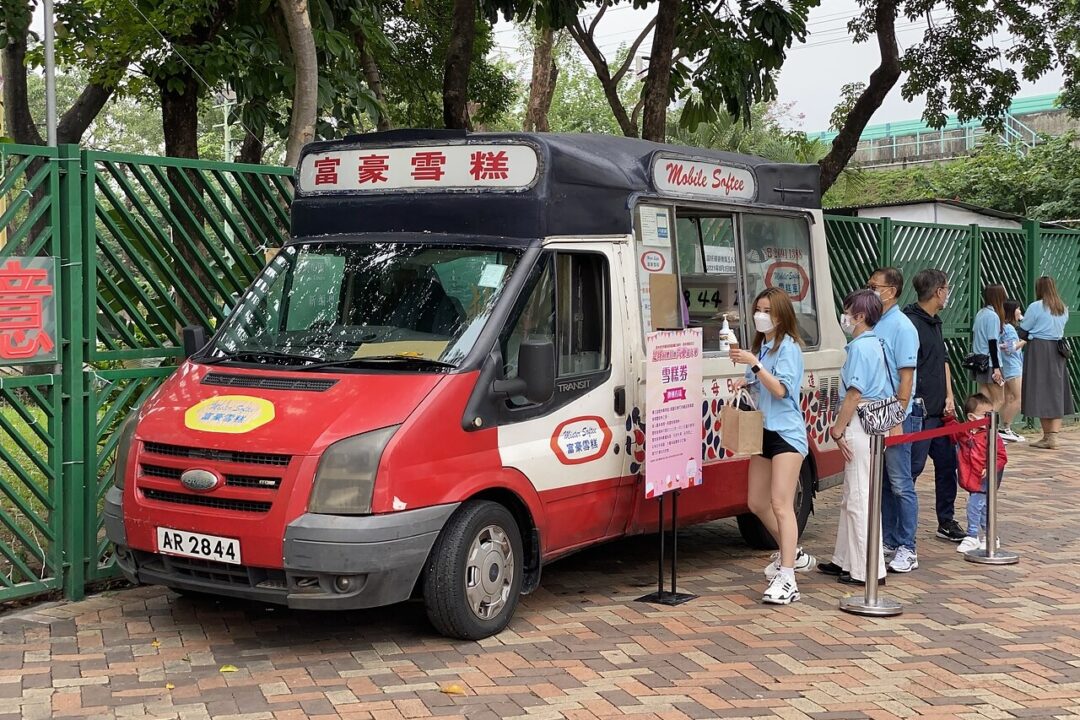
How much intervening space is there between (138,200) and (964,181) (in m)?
30.2

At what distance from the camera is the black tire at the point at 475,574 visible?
5.79 metres

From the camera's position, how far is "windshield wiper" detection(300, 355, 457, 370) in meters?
5.91

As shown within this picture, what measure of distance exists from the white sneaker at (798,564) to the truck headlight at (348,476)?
274cm

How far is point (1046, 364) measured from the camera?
44.5 ft

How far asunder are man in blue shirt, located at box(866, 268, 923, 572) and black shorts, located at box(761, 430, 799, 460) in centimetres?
80

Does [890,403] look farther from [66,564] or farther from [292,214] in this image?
[66,564]

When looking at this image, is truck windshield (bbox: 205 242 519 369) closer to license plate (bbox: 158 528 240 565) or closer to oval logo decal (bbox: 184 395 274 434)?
oval logo decal (bbox: 184 395 274 434)

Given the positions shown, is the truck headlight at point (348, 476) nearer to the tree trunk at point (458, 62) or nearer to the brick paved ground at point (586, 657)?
the brick paved ground at point (586, 657)

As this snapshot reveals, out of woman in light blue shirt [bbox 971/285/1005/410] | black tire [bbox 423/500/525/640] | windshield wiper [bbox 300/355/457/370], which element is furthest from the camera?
woman in light blue shirt [bbox 971/285/1005/410]

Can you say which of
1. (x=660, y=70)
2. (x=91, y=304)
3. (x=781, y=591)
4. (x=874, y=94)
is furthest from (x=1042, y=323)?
(x=91, y=304)

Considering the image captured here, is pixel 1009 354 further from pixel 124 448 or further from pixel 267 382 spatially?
pixel 124 448

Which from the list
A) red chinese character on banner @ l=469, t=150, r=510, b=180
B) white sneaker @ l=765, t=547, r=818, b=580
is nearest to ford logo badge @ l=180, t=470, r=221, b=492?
red chinese character on banner @ l=469, t=150, r=510, b=180

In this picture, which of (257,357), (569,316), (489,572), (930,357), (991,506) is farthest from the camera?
(930,357)

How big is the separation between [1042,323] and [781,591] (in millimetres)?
7833
